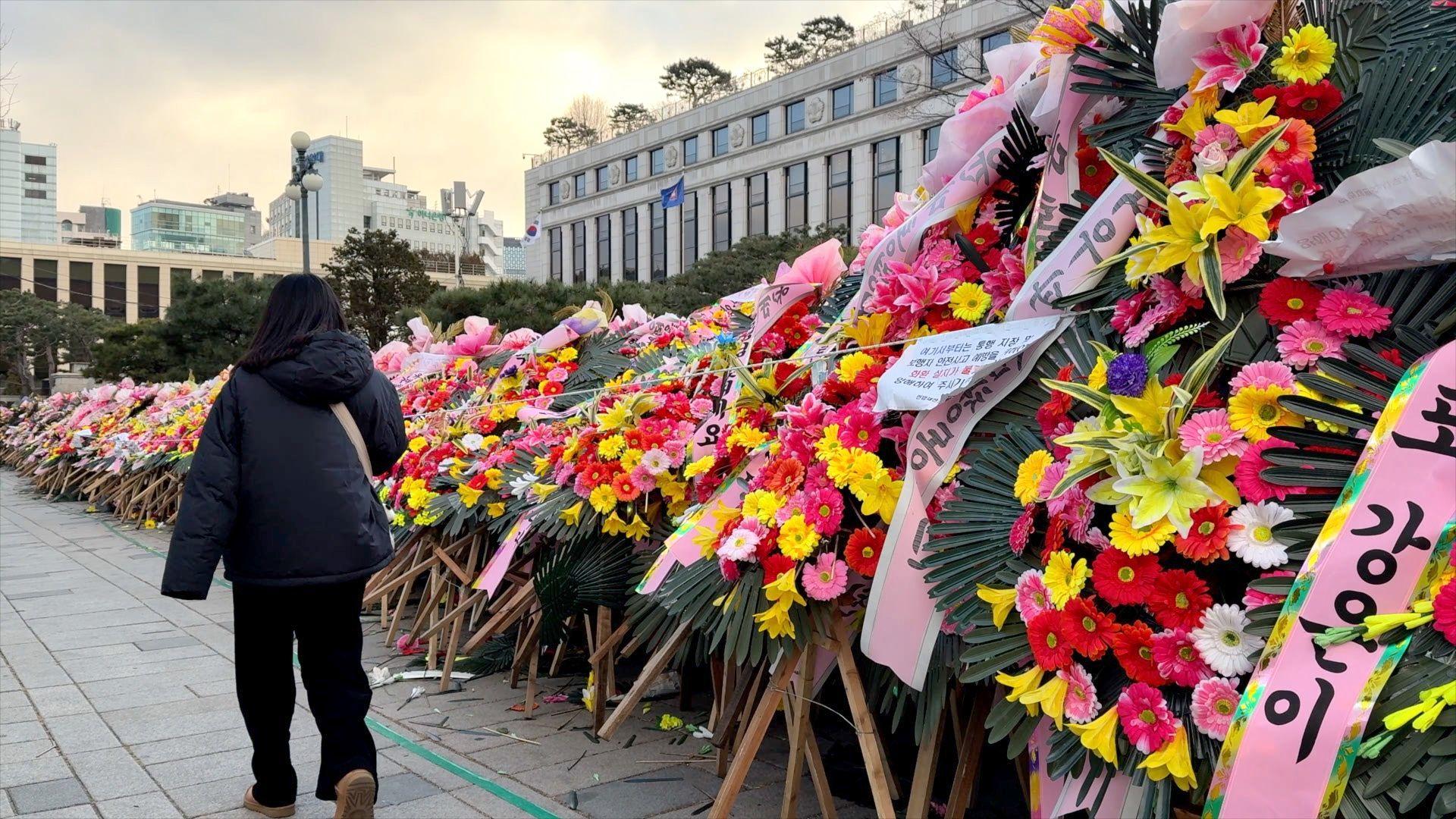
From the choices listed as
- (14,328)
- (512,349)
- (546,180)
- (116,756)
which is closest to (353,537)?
(116,756)

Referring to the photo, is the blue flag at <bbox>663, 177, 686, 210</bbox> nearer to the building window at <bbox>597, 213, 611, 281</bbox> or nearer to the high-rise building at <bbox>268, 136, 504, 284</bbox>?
the building window at <bbox>597, 213, 611, 281</bbox>

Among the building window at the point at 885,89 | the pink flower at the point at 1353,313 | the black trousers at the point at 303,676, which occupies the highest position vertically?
the building window at the point at 885,89

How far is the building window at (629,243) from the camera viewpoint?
179 feet

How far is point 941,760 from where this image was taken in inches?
126

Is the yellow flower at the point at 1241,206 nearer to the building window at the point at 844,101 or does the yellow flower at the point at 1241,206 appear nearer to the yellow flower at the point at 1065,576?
the yellow flower at the point at 1065,576

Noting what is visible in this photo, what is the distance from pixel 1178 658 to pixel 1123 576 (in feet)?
0.52

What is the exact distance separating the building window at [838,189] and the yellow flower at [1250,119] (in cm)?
3957

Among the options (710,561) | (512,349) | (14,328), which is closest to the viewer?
(710,561)

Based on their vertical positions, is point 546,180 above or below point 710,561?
above

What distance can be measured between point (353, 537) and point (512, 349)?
311cm

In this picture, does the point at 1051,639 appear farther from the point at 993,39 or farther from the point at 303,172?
the point at 993,39

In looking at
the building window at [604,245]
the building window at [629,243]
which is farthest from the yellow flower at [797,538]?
the building window at [604,245]

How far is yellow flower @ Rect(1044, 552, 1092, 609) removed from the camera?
1.83 m

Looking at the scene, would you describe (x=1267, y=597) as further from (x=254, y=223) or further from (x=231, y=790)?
(x=254, y=223)
